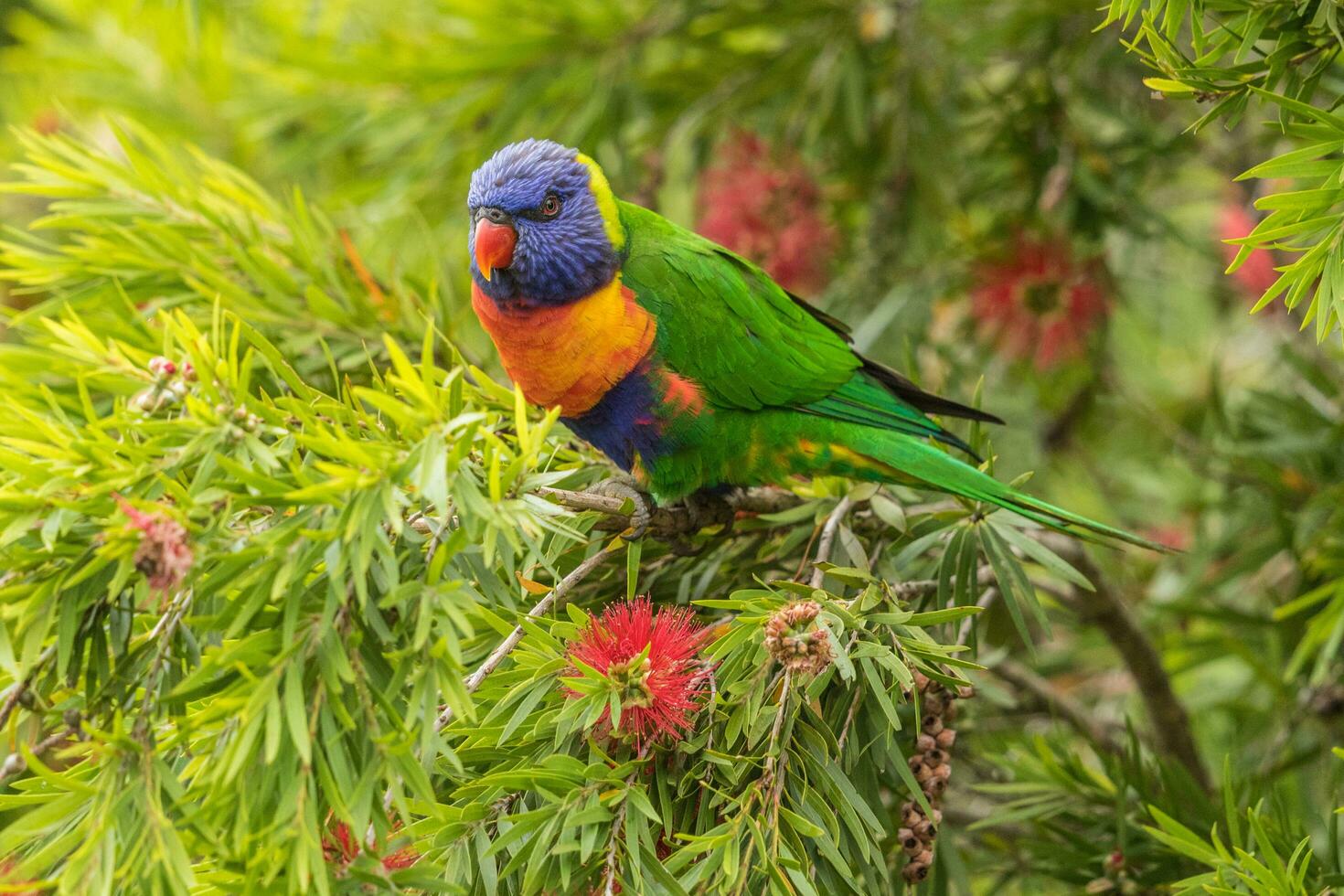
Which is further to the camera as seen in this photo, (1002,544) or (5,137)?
(5,137)

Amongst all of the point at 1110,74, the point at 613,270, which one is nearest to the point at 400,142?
the point at 613,270

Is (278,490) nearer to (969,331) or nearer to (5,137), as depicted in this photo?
(969,331)

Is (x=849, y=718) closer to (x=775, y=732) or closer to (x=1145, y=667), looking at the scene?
(x=775, y=732)

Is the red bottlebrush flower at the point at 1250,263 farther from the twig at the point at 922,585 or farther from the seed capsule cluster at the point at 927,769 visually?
the seed capsule cluster at the point at 927,769

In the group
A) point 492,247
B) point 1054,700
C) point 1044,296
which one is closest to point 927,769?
point 1054,700

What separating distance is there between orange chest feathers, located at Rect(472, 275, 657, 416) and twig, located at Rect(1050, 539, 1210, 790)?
774 mm

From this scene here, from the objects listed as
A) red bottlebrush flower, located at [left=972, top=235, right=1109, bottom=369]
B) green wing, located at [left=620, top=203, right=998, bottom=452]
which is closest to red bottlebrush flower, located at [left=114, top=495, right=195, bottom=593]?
green wing, located at [left=620, top=203, right=998, bottom=452]

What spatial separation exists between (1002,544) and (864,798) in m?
0.38

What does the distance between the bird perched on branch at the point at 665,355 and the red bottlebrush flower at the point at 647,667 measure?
53 cm

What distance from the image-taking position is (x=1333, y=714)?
183 centimetres

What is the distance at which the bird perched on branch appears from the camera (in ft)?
5.33

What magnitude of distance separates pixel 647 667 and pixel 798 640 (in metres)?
0.14

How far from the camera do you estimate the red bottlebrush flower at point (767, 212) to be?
222cm

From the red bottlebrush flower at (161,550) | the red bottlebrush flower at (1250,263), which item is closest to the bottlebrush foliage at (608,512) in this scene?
the red bottlebrush flower at (161,550)
